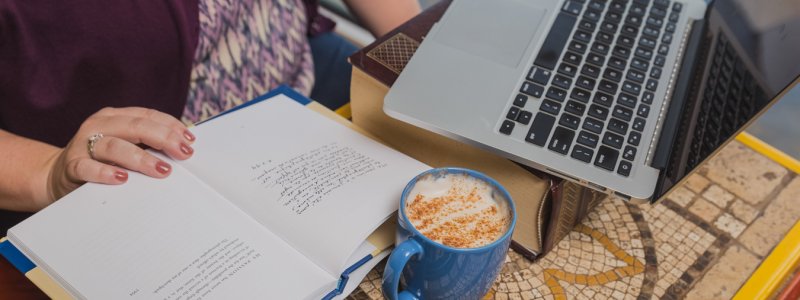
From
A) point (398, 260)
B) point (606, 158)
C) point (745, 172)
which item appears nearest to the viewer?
point (398, 260)

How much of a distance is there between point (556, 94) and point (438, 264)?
0.83 ft

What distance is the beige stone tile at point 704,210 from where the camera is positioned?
2.32 feet

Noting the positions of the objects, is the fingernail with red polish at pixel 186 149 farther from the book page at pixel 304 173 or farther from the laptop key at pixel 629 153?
the laptop key at pixel 629 153

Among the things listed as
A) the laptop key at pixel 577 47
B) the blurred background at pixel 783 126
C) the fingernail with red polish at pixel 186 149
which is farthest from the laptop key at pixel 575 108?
the blurred background at pixel 783 126

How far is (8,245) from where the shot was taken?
0.53 metres

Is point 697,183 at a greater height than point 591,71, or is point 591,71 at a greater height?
point 591,71

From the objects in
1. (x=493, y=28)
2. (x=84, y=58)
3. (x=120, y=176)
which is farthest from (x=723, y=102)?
(x=84, y=58)

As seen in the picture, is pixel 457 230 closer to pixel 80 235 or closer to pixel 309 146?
pixel 309 146

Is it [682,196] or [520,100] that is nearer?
[520,100]

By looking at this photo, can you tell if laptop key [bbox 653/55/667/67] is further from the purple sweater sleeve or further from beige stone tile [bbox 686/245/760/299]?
the purple sweater sleeve

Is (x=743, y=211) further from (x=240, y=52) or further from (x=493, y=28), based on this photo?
(x=240, y=52)

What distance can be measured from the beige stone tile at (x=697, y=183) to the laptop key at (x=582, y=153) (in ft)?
0.84

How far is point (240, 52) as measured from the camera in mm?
878

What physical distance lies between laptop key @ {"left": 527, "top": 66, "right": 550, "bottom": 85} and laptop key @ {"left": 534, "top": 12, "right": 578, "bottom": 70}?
1 centimetres
